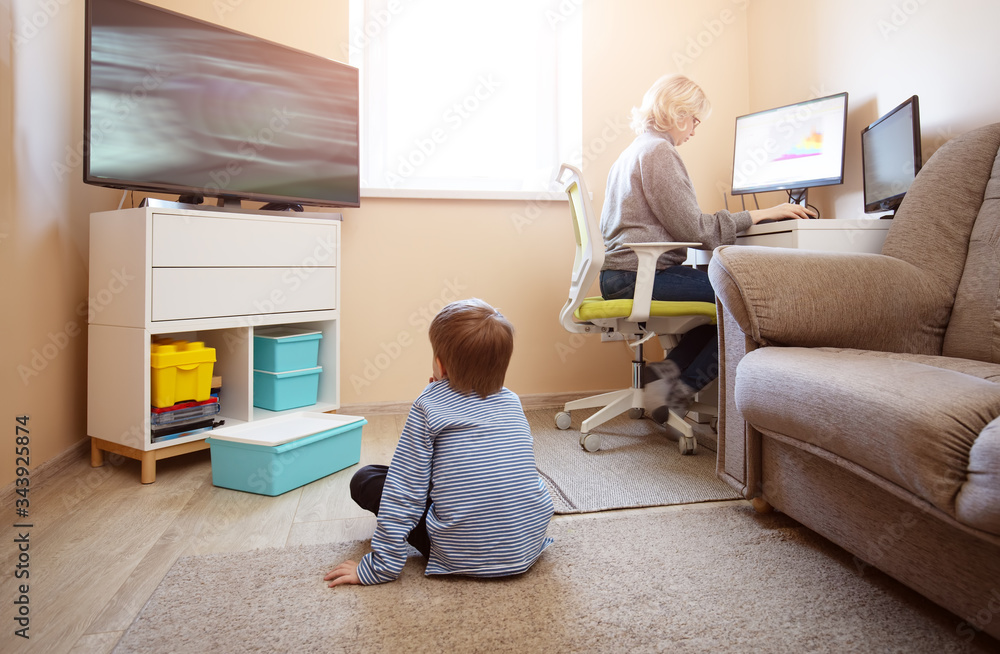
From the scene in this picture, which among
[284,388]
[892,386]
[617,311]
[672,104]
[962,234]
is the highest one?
[672,104]

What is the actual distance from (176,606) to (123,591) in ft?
0.48

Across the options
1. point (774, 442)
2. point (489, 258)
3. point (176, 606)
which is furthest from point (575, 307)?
point (176, 606)

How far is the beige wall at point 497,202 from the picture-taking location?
69.3 inches

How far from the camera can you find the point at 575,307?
6.99 ft

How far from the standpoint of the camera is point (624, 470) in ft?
6.00

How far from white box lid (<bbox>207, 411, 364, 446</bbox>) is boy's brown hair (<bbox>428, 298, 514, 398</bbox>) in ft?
2.31

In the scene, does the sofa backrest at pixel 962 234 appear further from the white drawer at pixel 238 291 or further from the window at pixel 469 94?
the white drawer at pixel 238 291

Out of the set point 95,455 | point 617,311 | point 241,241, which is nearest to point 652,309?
point 617,311

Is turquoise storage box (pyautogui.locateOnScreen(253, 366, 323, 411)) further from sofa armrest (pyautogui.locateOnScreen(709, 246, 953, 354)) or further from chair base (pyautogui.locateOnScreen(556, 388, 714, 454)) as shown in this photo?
sofa armrest (pyautogui.locateOnScreen(709, 246, 953, 354))

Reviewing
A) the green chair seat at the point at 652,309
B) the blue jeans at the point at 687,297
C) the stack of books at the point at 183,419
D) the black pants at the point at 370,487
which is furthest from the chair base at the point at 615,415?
the stack of books at the point at 183,419

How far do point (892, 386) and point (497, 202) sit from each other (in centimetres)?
199

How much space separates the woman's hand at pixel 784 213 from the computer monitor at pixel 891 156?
20cm

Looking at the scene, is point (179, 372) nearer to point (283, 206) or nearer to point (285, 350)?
point (285, 350)

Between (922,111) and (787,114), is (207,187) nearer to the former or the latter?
(787,114)
